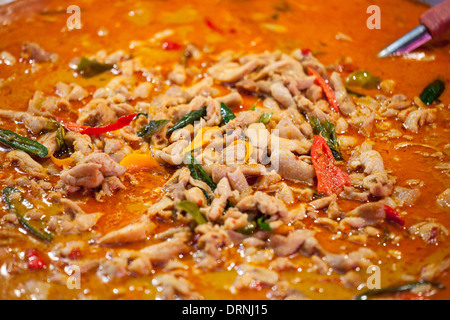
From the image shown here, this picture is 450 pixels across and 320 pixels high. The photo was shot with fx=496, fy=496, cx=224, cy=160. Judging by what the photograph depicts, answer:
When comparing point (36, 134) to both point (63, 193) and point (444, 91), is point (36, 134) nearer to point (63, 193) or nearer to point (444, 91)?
point (63, 193)

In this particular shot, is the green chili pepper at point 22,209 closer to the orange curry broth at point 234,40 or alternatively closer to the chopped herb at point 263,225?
the orange curry broth at point 234,40

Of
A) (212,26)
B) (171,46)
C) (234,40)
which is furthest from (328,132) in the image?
(212,26)

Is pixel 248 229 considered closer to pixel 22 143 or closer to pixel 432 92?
pixel 22 143

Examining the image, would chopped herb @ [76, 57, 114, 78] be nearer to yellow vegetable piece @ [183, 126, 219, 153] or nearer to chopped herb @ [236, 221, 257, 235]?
yellow vegetable piece @ [183, 126, 219, 153]

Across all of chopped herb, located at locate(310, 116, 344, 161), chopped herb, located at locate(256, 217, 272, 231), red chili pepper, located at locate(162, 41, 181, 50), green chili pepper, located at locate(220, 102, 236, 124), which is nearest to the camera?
chopped herb, located at locate(256, 217, 272, 231)

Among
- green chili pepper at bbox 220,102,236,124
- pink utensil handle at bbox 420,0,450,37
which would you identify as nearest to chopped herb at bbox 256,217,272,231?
green chili pepper at bbox 220,102,236,124
